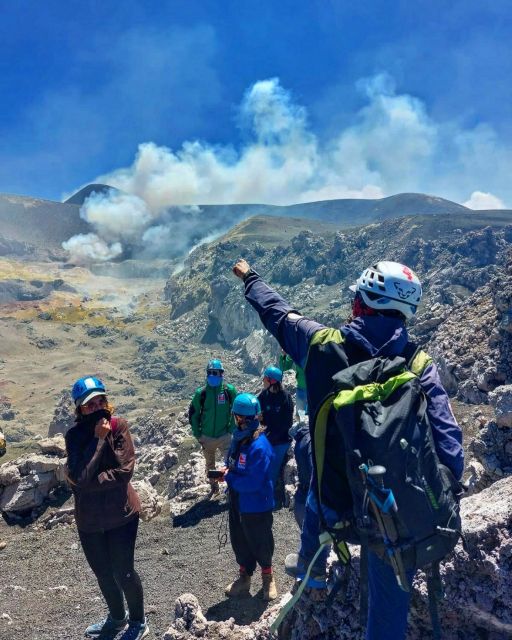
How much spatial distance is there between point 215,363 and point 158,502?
2.98 metres

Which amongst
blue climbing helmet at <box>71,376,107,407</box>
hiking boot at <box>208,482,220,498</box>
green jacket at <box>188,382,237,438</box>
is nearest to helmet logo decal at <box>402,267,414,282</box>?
blue climbing helmet at <box>71,376,107,407</box>

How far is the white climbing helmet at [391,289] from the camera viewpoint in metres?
2.77

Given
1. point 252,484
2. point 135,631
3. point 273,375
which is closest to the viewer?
point 135,631

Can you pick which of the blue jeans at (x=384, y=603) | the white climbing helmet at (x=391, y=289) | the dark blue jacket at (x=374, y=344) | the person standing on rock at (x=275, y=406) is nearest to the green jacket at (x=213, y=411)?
the person standing on rock at (x=275, y=406)

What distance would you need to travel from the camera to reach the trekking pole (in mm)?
2186

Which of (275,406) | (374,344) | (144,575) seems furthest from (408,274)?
(144,575)

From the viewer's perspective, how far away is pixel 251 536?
5.11 m

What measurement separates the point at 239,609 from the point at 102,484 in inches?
86.3

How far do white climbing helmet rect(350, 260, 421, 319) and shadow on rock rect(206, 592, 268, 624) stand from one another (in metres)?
3.85

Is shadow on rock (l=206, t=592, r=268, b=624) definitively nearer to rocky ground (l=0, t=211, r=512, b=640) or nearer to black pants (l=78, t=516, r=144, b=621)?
rocky ground (l=0, t=211, r=512, b=640)

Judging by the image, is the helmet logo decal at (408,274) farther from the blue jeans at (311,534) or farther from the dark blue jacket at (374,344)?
the blue jeans at (311,534)

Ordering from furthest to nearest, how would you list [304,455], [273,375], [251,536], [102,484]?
[273,375], [251,536], [102,484], [304,455]

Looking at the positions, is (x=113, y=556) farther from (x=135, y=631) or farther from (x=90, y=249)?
(x=90, y=249)

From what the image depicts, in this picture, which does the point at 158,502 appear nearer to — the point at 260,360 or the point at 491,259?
the point at 260,360
